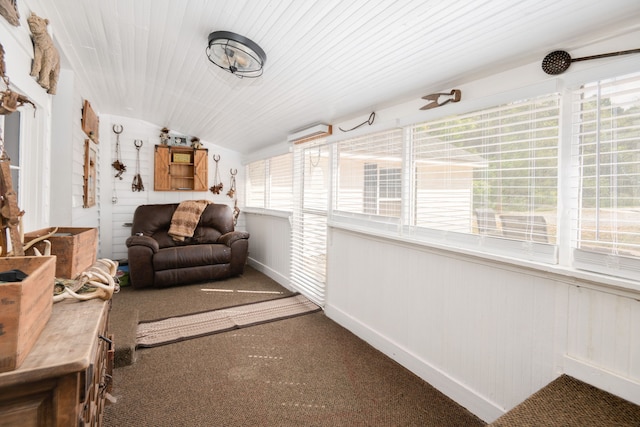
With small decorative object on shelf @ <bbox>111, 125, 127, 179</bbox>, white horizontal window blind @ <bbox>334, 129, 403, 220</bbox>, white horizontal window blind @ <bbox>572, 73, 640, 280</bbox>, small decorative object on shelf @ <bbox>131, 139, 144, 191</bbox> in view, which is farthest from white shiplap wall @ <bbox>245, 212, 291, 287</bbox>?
white horizontal window blind @ <bbox>572, 73, 640, 280</bbox>

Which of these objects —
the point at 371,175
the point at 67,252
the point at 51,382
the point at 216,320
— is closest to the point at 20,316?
the point at 51,382

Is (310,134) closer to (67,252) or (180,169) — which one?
(67,252)

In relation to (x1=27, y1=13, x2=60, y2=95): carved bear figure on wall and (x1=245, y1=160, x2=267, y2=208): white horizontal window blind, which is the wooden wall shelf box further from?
(x1=27, y1=13, x2=60, y2=95): carved bear figure on wall

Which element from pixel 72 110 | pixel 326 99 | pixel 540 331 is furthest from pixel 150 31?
pixel 540 331

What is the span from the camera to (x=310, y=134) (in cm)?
341

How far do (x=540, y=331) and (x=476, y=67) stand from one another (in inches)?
56.8

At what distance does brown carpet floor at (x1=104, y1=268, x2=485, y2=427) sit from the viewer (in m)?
1.84

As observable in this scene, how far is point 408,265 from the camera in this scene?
2363mm

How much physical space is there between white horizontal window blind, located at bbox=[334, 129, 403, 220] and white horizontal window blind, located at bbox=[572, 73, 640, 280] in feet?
3.75

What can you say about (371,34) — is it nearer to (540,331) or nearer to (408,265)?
(408,265)

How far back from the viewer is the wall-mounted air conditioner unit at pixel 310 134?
3.25 metres

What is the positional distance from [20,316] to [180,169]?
16.8 ft

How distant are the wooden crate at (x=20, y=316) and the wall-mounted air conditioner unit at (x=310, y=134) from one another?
2.73 metres

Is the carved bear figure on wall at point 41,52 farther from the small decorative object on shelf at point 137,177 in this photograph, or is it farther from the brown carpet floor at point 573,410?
the small decorative object on shelf at point 137,177
